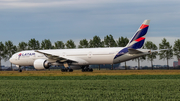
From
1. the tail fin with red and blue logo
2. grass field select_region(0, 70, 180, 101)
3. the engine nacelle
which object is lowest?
grass field select_region(0, 70, 180, 101)

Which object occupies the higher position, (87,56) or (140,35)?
(140,35)

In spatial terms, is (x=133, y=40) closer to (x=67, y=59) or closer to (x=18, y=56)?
(x=67, y=59)

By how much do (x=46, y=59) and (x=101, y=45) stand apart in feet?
104

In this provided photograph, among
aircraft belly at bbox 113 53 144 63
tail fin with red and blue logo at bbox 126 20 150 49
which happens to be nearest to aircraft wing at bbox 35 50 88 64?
aircraft belly at bbox 113 53 144 63

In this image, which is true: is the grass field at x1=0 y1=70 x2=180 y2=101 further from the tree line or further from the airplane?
the tree line

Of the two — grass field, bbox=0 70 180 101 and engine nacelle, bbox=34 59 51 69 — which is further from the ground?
engine nacelle, bbox=34 59 51 69

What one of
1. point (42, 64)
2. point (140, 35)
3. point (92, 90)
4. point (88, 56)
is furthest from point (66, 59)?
point (92, 90)

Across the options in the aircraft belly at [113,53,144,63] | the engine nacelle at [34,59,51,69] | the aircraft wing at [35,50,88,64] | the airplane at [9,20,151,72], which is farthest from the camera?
the engine nacelle at [34,59,51,69]

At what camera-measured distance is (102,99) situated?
1146 cm

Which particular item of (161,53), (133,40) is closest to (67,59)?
(133,40)

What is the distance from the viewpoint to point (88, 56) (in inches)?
1734

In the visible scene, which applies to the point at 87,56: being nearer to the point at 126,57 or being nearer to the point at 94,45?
the point at 126,57

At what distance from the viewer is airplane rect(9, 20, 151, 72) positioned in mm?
41144

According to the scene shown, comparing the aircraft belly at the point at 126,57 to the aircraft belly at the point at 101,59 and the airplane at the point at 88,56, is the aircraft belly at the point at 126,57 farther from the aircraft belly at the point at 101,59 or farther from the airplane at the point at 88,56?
the aircraft belly at the point at 101,59
